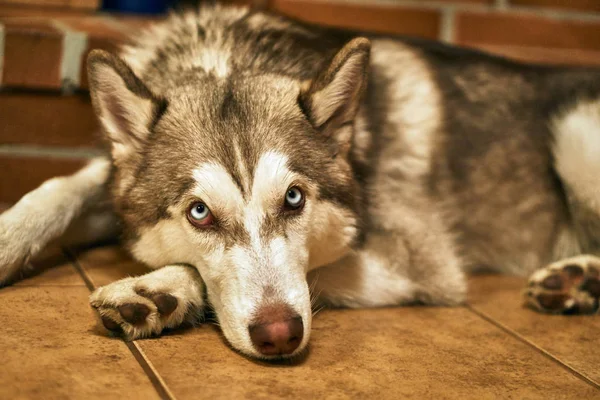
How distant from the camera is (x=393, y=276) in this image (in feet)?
8.90

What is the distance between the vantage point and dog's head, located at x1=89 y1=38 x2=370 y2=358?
206cm

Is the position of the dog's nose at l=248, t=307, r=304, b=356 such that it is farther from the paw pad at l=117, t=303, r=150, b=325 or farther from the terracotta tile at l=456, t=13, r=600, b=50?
the terracotta tile at l=456, t=13, r=600, b=50

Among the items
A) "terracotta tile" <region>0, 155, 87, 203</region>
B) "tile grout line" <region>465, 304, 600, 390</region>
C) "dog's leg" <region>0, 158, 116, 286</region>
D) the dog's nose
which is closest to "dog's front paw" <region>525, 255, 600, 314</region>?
"tile grout line" <region>465, 304, 600, 390</region>

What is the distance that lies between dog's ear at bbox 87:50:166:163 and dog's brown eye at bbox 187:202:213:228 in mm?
365

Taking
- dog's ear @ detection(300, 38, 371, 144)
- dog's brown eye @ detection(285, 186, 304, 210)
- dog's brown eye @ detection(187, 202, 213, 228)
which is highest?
dog's ear @ detection(300, 38, 371, 144)

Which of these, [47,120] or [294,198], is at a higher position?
[294,198]

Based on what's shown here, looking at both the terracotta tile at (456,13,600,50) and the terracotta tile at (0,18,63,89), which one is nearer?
the terracotta tile at (0,18,63,89)

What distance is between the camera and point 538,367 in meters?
2.23

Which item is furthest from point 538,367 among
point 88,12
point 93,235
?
point 88,12

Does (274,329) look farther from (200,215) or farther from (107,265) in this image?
(107,265)

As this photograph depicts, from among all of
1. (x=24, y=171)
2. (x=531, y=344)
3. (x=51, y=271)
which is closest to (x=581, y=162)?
(x=531, y=344)

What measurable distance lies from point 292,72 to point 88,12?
177cm

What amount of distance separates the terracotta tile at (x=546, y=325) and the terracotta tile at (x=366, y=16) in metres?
1.62

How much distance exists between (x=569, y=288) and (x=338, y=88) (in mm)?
1170
